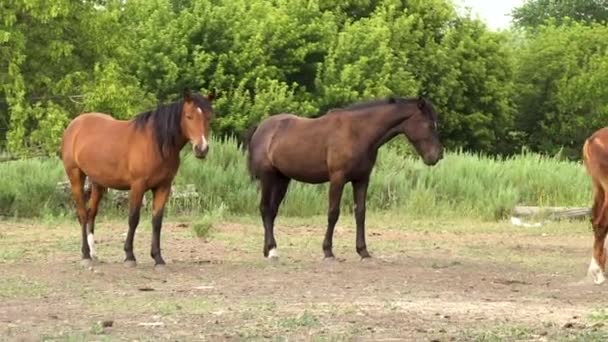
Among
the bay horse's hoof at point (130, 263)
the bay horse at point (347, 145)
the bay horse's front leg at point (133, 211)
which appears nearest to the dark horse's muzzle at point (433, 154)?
the bay horse at point (347, 145)

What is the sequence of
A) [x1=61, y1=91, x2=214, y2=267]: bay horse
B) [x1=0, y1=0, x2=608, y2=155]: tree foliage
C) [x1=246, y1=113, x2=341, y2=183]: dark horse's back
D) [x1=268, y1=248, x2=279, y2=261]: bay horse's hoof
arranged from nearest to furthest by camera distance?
[x1=61, y1=91, x2=214, y2=267]: bay horse, [x1=246, y1=113, x2=341, y2=183]: dark horse's back, [x1=268, y1=248, x2=279, y2=261]: bay horse's hoof, [x1=0, y1=0, x2=608, y2=155]: tree foliage

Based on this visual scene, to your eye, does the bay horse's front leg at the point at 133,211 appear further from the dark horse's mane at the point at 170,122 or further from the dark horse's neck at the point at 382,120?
the dark horse's neck at the point at 382,120

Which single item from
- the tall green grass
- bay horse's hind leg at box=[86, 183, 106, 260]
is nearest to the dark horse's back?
bay horse's hind leg at box=[86, 183, 106, 260]

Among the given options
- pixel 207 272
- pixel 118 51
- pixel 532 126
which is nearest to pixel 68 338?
pixel 207 272

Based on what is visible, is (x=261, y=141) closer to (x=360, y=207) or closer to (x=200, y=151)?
(x=360, y=207)

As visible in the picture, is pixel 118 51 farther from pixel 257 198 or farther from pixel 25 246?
Result: pixel 25 246

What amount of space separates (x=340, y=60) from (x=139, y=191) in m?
25.6

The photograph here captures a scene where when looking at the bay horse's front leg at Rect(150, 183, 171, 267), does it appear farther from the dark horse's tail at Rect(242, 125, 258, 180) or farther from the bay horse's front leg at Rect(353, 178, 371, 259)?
the bay horse's front leg at Rect(353, 178, 371, 259)

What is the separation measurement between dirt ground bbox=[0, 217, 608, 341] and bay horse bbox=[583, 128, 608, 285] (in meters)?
0.24

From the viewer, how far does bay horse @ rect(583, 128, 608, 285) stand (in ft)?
43.7

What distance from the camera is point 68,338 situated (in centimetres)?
855

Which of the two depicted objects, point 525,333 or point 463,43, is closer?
point 525,333

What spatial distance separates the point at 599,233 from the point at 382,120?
2980 millimetres

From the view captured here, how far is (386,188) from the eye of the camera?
85.3 ft
